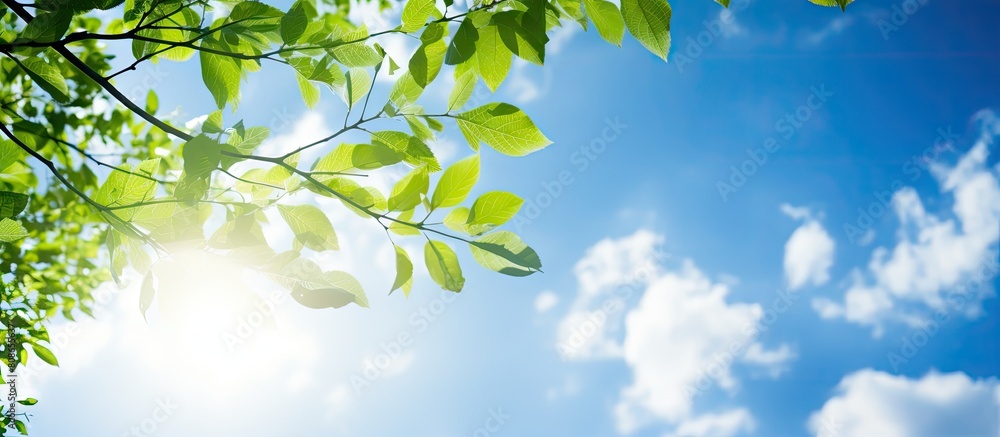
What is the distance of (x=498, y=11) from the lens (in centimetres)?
69

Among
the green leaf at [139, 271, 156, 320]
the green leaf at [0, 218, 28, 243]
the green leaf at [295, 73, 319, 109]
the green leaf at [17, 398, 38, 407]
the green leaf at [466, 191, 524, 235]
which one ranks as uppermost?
the green leaf at [17, 398, 38, 407]

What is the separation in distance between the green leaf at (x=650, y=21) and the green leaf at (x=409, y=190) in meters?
0.32

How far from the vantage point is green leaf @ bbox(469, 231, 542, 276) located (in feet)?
2.52

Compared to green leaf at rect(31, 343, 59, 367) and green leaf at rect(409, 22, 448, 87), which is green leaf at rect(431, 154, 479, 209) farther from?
green leaf at rect(31, 343, 59, 367)

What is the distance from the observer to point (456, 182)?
794 millimetres

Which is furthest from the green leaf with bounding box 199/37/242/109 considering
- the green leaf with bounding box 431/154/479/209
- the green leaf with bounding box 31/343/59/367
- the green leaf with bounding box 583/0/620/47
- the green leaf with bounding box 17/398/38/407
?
the green leaf with bounding box 17/398/38/407

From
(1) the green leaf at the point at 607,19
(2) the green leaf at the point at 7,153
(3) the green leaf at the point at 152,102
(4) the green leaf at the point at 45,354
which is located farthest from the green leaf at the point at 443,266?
(3) the green leaf at the point at 152,102

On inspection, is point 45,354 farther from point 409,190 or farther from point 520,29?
point 520,29

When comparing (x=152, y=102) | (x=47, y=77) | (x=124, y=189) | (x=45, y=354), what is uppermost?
(x=152, y=102)

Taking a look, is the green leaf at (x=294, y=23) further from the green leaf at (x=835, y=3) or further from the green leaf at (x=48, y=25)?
the green leaf at (x=835, y=3)

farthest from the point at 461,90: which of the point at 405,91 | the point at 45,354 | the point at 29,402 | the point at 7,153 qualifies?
the point at 29,402

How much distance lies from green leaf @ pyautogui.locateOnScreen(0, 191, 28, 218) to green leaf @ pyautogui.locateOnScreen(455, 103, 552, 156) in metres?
0.61

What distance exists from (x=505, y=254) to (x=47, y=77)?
78 cm

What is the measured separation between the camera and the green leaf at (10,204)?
30.7 inches
